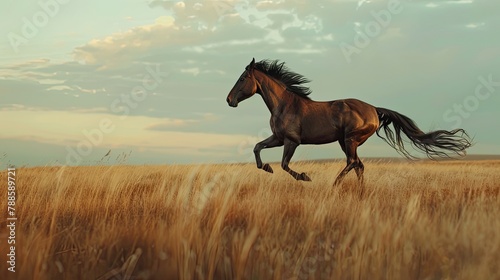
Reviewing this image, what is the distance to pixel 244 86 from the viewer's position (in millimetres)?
10438

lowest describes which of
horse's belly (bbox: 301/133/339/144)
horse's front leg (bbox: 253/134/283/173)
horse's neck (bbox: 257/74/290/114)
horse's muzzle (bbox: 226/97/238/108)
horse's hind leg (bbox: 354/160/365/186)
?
horse's hind leg (bbox: 354/160/365/186)

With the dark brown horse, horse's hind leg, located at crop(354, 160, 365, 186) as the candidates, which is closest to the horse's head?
the dark brown horse

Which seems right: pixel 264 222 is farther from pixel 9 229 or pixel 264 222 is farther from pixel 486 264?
pixel 9 229

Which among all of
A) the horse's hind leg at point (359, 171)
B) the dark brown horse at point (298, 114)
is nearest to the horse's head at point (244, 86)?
the dark brown horse at point (298, 114)

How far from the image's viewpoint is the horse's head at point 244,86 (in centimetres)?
1045

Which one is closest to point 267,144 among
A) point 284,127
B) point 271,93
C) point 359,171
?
point 284,127

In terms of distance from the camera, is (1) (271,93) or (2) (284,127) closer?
(2) (284,127)

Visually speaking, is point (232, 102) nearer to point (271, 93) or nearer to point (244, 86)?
point (244, 86)

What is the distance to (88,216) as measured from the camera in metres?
6.21

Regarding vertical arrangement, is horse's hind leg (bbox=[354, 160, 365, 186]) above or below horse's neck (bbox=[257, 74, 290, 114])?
below

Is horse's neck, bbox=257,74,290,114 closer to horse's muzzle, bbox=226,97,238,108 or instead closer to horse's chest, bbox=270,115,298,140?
horse's chest, bbox=270,115,298,140

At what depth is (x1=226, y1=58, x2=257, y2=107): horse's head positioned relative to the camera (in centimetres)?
1045

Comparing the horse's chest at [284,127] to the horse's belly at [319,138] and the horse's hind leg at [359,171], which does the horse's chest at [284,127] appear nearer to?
the horse's belly at [319,138]

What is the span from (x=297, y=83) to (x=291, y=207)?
486cm
